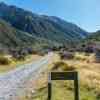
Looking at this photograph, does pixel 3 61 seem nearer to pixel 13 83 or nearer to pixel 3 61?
pixel 3 61

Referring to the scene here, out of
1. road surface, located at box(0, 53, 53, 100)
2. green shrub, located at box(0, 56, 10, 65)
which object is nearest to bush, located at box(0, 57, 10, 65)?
green shrub, located at box(0, 56, 10, 65)

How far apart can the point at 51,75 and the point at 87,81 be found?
7.51 m

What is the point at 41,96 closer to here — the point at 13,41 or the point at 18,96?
the point at 18,96

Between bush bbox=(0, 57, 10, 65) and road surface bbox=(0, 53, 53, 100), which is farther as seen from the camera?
bush bbox=(0, 57, 10, 65)

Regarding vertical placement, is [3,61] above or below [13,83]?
above

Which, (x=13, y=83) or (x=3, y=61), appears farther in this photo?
(x=3, y=61)

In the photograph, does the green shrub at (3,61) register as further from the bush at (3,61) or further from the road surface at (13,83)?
the road surface at (13,83)

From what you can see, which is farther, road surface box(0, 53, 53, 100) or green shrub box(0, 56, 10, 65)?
green shrub box(0, 56, 10, 65)

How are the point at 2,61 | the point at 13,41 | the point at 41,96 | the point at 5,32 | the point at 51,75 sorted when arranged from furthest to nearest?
the point at 13,41 < the point at 5,32 < the point at 2,61 < the point at 41,96 < the point at 51,75

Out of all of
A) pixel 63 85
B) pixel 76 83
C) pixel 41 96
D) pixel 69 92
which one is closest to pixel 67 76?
pixel 76 83

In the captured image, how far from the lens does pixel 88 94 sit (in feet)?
48.9

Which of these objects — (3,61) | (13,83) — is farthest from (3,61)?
(13,83)

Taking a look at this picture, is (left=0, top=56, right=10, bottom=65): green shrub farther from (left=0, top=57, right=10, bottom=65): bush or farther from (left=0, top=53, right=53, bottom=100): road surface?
(left=0, top=53, right=53, bottom=100): road surface

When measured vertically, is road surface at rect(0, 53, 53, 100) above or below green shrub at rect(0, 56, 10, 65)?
below
